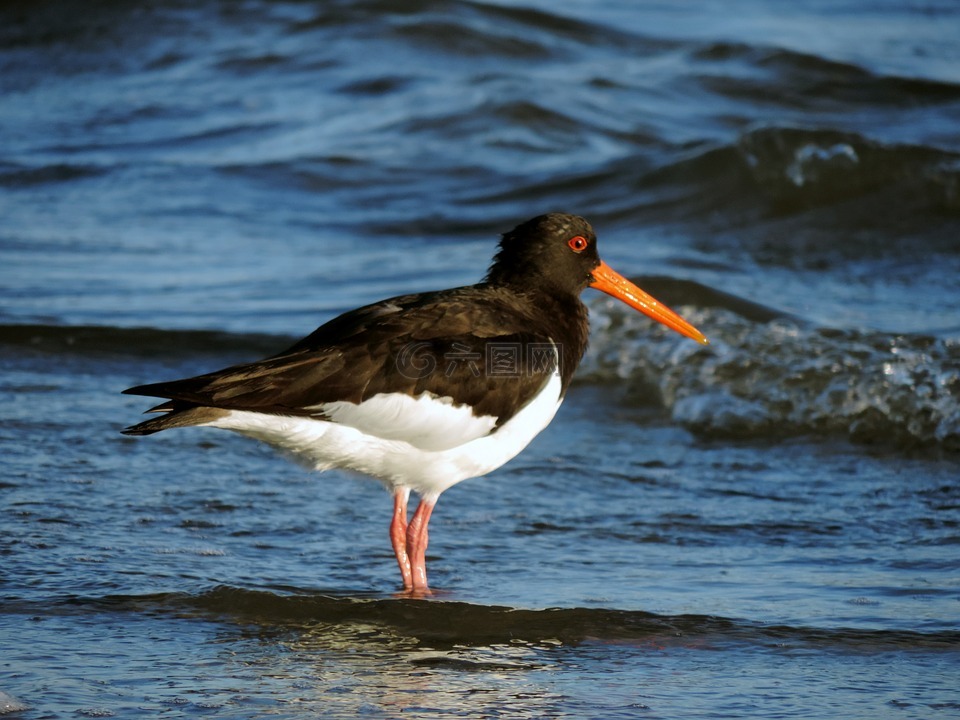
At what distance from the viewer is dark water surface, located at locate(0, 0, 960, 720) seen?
420 cm

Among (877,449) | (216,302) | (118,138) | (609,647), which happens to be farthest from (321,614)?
(118,138)

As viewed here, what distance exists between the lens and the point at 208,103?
51.0 ft

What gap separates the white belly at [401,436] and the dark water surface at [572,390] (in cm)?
44

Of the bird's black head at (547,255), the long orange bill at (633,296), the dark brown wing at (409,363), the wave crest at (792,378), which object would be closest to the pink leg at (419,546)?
the dark brown wing at (409,363)

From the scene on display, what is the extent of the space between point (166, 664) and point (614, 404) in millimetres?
4052

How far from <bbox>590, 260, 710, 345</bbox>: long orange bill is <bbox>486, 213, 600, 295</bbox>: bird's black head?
15cm

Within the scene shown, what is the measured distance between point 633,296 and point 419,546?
5.16ft

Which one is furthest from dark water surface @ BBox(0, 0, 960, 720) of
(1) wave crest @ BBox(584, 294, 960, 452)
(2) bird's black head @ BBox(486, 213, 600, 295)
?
(2) bird's black head @ BBox(486, 213, 600, 295)

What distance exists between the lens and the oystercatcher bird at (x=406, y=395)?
461 centimetres

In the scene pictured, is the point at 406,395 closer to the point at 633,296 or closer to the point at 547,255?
the point at 547,255

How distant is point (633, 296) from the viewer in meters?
5.90

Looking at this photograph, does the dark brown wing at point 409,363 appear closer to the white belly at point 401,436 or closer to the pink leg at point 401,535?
the white belly at point 401,436

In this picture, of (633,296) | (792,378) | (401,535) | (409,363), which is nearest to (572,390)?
(792,378)

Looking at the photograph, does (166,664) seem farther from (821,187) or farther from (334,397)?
(821,187)
